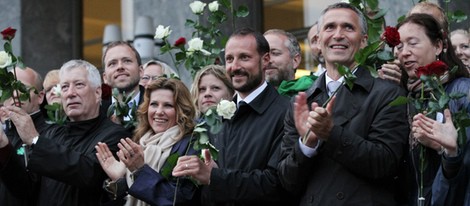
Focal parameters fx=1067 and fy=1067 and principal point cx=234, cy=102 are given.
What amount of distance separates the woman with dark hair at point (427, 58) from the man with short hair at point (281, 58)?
1.52 meters

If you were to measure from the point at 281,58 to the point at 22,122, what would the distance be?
186 centimetres

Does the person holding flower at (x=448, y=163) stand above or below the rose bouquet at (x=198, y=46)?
below

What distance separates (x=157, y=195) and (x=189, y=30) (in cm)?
444

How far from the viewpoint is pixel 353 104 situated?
5.60 m

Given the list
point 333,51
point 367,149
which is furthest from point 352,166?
point 333,51

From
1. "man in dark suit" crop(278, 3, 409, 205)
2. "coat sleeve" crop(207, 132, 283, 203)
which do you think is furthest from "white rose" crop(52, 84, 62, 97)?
"man in dark suit" crop(278, 3, 409, 205)

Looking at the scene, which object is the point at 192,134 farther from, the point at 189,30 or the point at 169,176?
the point at 189,30

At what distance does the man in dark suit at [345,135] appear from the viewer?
5.34m

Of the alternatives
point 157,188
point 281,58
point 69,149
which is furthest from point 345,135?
point 69,149

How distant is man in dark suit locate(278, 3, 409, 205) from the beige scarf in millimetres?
1151

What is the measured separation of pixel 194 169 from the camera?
6086 mm

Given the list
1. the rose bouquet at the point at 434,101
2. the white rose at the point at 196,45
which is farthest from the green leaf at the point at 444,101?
the white rose at the point at 196,45

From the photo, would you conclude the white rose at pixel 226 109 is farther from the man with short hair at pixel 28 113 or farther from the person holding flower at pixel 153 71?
the person holding flower at pixel 153 71

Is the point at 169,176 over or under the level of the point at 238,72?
under
